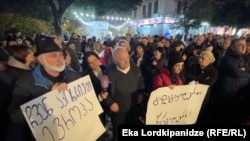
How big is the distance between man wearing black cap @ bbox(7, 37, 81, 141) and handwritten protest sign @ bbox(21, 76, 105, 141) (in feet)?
0.46

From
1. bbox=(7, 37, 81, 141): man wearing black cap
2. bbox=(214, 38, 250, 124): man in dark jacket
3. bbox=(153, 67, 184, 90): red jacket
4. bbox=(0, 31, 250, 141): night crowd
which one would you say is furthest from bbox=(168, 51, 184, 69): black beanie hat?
bbox=(7, 37, 81, 141): man wearing black cap

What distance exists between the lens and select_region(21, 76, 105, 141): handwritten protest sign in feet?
9.70

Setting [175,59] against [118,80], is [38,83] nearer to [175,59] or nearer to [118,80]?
[118,80]

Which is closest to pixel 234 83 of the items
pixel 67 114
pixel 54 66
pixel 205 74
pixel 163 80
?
pixel 205 74

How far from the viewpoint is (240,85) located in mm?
5211

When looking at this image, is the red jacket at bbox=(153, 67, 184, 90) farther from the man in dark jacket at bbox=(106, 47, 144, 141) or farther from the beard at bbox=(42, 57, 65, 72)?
the beard at bbox=(42, 57, 65, 72)

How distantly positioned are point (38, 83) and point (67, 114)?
1.49ft

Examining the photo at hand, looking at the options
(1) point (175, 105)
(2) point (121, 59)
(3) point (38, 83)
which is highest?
(2) point (121, 59)

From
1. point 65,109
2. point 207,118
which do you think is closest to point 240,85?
point 207,118

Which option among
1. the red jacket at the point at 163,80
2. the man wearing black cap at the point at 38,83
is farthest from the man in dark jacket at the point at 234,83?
the man wearing black cap at the point at 38,83

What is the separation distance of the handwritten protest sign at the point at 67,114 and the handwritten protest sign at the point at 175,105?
69 cm

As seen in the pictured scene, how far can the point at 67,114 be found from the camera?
10.9 feet

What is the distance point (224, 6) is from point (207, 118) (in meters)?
12.1

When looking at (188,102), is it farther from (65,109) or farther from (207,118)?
(65,109)
